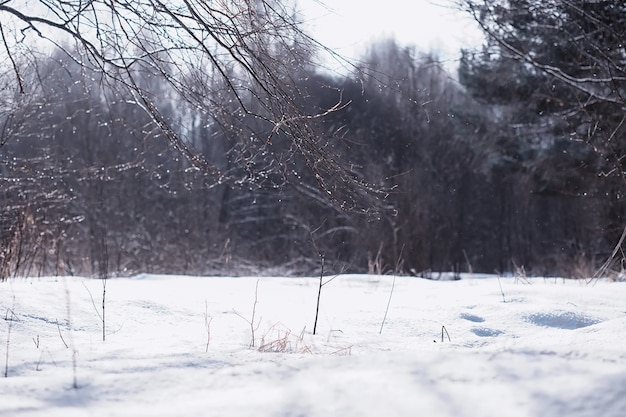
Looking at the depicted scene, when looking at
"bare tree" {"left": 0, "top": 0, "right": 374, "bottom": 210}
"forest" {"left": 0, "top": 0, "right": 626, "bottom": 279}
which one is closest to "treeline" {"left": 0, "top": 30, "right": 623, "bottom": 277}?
"forest" {"left": 0, "top": 0, "right": 626, "bottom": 279}

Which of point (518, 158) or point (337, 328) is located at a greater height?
point (518, 158)

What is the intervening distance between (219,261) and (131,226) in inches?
249

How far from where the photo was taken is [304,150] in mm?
3451

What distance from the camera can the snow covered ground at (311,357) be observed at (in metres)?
1.69

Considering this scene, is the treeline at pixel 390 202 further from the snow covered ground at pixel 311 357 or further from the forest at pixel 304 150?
the snow covered ground at pixel 311 357

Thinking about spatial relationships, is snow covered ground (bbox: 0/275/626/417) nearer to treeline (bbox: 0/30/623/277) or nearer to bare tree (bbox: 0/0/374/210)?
bare tree (bbox: 0/0/374/210)

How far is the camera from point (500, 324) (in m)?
3.92

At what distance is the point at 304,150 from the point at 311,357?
126 centimetres

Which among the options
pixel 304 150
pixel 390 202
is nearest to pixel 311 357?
pixel 304 150

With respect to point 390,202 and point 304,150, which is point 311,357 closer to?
point 304,150

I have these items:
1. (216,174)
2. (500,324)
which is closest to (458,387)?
Answer: (500,324)

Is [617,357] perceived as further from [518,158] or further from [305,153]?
[518,158]

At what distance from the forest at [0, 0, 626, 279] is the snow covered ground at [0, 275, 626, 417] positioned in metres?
0.60

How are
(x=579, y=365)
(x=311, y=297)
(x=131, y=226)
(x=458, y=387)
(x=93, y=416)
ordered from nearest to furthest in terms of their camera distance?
1. (x=93, y=416)
2. (x=458, y=387)
3. (x=579, y=365)
4. (x=311, y=297)
5. (x=131, y=226)
